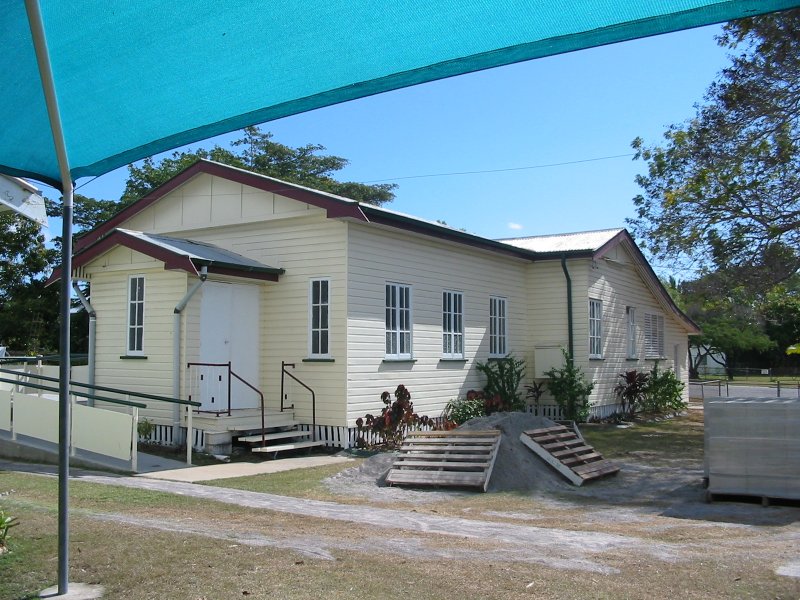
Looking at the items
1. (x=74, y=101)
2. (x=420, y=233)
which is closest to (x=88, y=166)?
(x=74, y=101)

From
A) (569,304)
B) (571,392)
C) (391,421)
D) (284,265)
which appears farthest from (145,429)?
(569,304)

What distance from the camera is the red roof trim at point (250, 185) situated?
1429 centimetres

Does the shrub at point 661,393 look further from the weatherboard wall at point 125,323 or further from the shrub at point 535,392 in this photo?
the weatherboard wall at point 125,323

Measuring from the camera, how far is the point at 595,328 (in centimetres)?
2172

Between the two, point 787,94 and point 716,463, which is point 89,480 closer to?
point 716,463

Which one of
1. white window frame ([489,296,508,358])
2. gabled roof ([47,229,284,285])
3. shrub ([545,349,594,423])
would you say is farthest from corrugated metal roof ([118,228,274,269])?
shrub ([545,349,594,423])

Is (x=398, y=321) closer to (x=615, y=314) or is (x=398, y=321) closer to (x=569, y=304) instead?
(x=569, y=304)

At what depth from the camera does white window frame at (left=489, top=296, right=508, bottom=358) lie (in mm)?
19750

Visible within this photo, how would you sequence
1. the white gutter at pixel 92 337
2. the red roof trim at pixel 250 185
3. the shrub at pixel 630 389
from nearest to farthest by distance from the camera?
1. the red roof trim at pixel 250 185
2. the white gutter at pixel 92 337
3. the shrub at pixel 630 389

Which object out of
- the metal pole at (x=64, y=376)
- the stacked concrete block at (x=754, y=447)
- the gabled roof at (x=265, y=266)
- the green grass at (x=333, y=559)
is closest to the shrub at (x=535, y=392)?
the gabled roof at (x=265, y=266)

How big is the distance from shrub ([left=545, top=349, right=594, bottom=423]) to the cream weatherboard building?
2.60 metres

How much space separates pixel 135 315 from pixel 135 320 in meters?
0.10

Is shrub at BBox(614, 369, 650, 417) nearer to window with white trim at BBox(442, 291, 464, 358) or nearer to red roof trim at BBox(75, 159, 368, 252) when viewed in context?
window with white trim at BBox(442, 291, 464, 358)

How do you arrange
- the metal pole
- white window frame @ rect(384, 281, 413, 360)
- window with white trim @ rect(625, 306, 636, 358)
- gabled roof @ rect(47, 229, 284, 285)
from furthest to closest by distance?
window with white trim @ rect(625, 306, 636, 358) < white window frame @ rect(384, 281, 413, 360) < gabled roof @ rect(47, 229, 284, 285) < the metal pole
